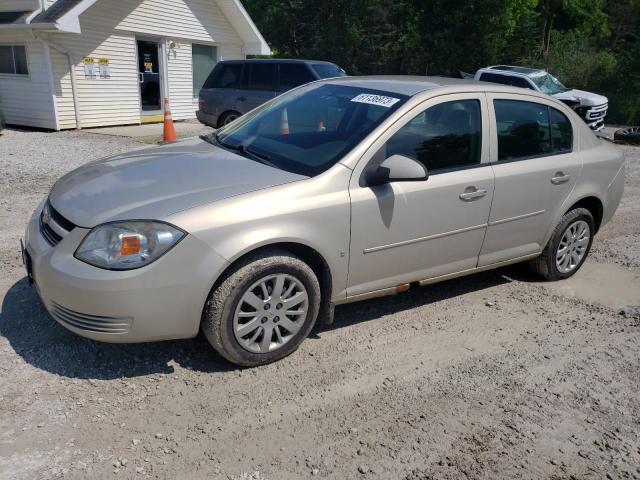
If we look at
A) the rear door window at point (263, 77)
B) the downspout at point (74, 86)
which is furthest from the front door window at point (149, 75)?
the rear door window at point (263, 77)

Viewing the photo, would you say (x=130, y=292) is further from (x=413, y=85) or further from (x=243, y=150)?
(x=413, y=85)

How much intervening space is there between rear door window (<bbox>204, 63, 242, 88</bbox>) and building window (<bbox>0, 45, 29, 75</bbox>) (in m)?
4.65

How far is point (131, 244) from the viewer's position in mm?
2971

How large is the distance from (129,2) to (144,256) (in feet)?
46.1

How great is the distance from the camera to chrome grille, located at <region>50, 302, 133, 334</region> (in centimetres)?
300

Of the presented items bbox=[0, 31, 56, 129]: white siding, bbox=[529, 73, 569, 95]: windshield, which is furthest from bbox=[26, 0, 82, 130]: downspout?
bbox=[529, 73, 569, 95]: windshield

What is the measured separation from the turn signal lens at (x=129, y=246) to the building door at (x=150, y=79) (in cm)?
1400

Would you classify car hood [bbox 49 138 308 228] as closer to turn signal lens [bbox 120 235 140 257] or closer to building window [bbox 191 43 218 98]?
turn signal lens [bbox 120 235 140 257]

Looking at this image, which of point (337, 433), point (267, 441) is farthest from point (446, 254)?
point (267, 441)

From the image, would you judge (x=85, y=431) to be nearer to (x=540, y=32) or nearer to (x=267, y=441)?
(x=267, y=441)

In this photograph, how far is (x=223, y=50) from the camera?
18109mm

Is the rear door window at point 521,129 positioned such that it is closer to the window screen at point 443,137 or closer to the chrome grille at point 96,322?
the window screen at point 443,137

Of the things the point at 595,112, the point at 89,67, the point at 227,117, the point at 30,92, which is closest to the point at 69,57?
the point at 89,67

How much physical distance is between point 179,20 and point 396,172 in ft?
48.7
